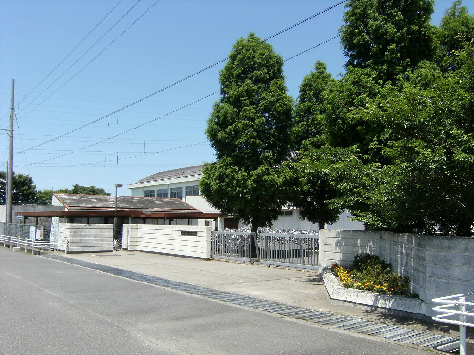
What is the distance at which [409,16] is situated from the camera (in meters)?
13.8

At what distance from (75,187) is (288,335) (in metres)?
85.3

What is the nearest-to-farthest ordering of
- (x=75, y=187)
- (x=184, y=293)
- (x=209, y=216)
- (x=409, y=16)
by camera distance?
(x=184, y=293), (x=409, y=16), (x=209, y=216), (x=75, y=187)

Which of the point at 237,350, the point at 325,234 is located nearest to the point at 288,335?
the point at 237,350

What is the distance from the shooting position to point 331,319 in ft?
28.8

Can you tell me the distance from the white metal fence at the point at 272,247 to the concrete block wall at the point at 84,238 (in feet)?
26.5

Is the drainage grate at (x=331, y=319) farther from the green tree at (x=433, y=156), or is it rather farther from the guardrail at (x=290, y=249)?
the guardrail at (x=290, y=249)

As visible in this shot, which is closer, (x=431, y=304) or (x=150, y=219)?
(x=431, y=304)

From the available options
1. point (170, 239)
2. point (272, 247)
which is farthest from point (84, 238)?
point (272, 247)

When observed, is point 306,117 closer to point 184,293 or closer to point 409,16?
point 409,16

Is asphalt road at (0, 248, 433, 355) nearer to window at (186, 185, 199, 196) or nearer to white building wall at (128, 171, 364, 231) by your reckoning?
white building wall at (128, 171, 364, 231)

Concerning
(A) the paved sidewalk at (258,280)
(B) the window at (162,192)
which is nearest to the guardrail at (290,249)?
(A) the paved sidewalk at (258,280)

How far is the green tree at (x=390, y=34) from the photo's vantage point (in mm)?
13516

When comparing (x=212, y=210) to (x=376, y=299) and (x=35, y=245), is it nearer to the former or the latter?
(x=35, y=245)

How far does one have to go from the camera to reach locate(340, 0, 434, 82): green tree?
1352cm
